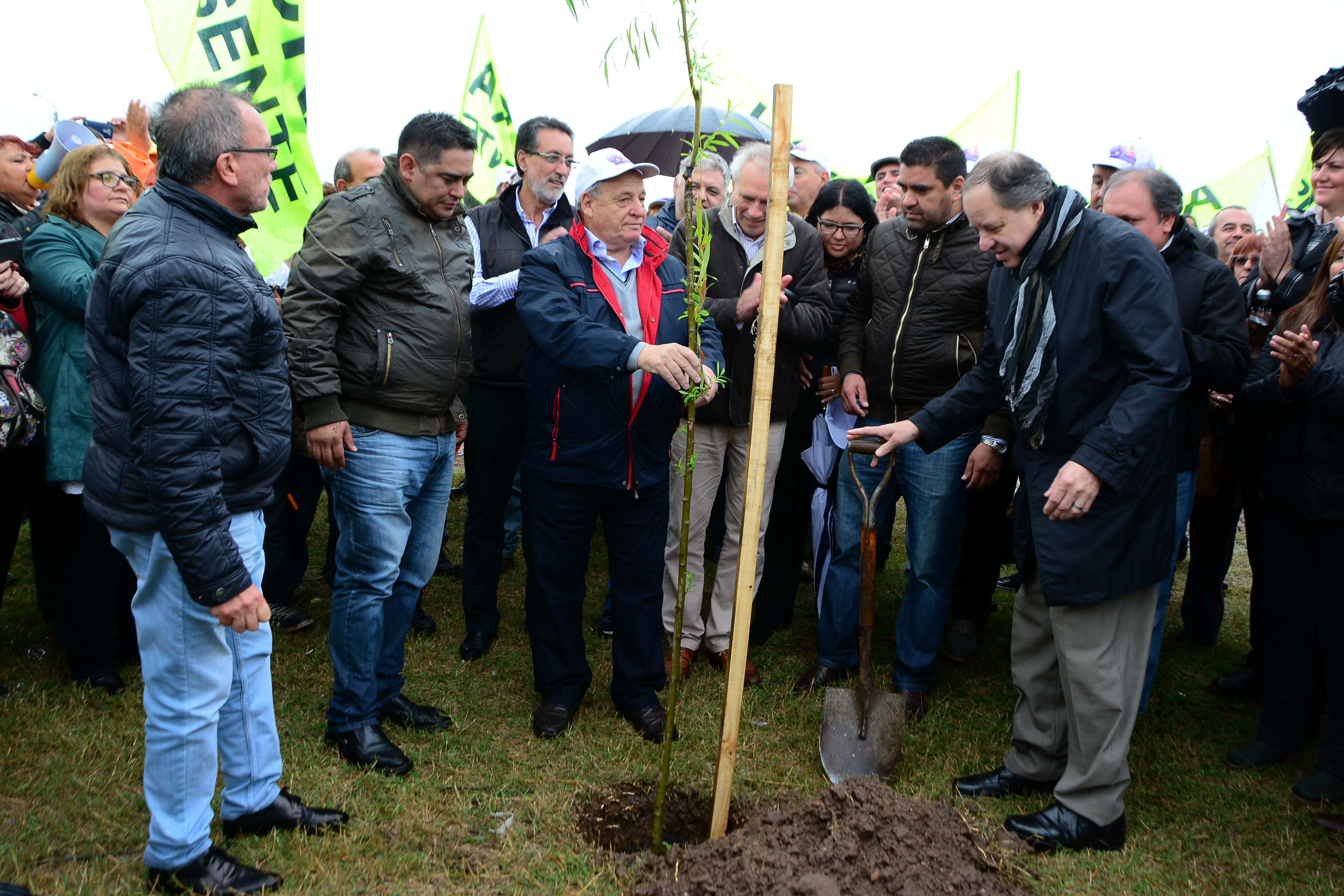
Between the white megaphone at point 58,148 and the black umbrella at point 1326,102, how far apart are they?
570 cm

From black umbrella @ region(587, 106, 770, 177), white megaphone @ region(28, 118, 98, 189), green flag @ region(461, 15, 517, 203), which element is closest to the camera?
white megaphone @ region(28, 118, 98, 189)

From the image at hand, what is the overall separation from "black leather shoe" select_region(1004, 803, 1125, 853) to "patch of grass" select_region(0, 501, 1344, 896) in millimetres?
62

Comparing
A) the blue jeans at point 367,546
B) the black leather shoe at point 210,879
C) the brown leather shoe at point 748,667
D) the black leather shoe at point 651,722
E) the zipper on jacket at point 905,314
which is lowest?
the brown leather shoe at point 748,667

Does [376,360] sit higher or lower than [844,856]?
higher

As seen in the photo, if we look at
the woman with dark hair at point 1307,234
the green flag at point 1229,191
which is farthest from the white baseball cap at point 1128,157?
the green flag at point 1229,191

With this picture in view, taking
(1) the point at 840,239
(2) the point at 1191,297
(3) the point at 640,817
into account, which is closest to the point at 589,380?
(3) the point at 640,817

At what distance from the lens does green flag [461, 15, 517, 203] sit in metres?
8.80

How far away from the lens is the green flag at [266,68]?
18.2 feet

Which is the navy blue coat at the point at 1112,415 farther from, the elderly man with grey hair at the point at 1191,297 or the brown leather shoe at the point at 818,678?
the brown leather shoe at the point at 818,678

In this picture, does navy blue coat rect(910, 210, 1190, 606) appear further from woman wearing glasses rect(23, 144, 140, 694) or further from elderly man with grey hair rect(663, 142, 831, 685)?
woman wearing glasses rect(23, 144, 140, 694)

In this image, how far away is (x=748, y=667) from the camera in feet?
15.3

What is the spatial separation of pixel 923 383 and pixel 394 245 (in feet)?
7.68

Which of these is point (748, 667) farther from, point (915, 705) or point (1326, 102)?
point (1326, 102)

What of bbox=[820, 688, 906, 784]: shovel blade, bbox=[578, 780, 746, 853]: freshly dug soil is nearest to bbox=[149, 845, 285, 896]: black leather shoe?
bbox=[578, 780, 746, 853]: freshly dug soil
